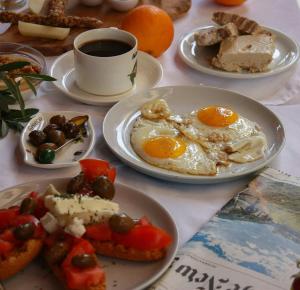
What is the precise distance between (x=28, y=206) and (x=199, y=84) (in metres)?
0.71

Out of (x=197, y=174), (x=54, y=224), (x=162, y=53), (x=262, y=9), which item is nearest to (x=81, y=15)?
(x=162, y=53)

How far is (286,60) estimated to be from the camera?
1493mm

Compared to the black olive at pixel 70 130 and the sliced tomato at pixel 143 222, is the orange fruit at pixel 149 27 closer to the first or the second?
the black olive at pixel 70 130

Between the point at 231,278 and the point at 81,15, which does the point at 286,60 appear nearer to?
the point at 81,15

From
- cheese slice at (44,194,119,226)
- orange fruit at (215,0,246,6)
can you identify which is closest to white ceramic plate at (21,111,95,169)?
cheese slice at (44,194,119,226)

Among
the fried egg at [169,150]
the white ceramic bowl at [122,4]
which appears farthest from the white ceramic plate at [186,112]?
the white ceramic bowl at [122,4]

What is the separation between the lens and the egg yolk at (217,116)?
3.82ft

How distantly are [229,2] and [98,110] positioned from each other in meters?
0.80

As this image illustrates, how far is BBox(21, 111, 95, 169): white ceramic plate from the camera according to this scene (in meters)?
1.04

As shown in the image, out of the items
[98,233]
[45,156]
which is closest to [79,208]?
[98,233]

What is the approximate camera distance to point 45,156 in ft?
3.40

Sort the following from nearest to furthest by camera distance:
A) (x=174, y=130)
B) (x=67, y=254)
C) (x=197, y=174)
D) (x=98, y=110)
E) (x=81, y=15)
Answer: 1. (x=67, y=254)
2. (x=197, y=174)
3. (x=174, y=130)
4. (x=98, y=110)
5. (x=81, y=15)

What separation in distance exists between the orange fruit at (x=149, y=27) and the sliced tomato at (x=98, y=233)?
2.48 ft

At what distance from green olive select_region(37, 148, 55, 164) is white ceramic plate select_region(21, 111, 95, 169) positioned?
0.03 feet
